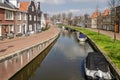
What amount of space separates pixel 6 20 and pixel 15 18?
656 cm

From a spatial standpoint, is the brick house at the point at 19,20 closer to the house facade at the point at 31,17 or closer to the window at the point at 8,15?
the window at the point at 8,15

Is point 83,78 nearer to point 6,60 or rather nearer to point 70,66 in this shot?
point 70,66

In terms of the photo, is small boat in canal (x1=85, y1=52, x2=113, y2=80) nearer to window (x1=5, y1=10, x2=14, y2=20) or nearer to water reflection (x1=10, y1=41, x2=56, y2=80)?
water reflection (x1=10, y1=41, x2=56, y2=80)

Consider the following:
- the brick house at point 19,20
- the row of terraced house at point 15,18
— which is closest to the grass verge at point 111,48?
the row of terraced house at point 15,18

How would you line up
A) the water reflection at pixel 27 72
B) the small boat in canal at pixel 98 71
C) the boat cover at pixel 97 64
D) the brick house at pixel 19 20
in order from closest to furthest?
the small boat in canal at pixel 98 71, the boat cover at pixel 97 64, the water reflection at pixel 27 72, the brick house at pixel 19 20

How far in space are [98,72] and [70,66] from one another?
7.92m

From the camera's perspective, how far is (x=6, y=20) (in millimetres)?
41000

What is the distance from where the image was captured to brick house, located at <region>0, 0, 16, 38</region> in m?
38.8

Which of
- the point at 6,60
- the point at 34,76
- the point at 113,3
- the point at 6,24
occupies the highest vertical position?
the point at 113,3

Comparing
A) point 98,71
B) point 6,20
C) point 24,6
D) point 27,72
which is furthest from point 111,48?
point 24,6

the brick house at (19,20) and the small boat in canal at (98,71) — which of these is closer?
the small boat in canal at (98,71)

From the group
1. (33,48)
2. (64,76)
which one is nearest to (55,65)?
(33,48)

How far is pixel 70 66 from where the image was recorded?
25.6 metres

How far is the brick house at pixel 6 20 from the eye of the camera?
38850 mm
